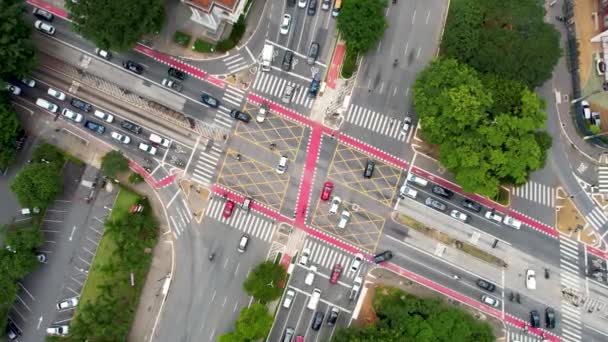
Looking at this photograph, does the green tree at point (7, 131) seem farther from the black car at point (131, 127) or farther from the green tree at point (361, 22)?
the green tree at point (361, 22)

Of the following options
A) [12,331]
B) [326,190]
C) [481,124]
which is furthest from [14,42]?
[481,124]

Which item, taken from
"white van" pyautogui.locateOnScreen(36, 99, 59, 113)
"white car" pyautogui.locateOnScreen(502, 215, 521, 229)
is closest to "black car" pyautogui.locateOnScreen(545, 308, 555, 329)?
"white car" pyautogui.locateOnScreen(502, 215, 521, 229)

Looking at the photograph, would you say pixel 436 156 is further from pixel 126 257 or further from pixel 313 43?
pixel 126 257

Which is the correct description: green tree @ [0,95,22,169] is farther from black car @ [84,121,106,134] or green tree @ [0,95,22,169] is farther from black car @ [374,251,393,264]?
black car @ [374,251,393,264]

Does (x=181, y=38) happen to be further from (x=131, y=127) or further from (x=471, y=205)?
(x=471, y=205)

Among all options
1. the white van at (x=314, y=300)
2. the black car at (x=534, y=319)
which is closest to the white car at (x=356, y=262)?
the white van at (x=314, y=300)
